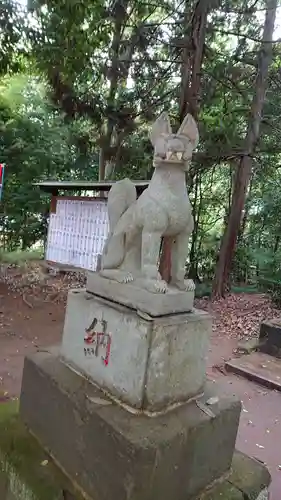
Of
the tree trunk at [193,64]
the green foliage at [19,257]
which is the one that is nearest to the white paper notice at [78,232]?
the green foliage at [19,257]

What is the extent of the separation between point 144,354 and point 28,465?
85 centimetres

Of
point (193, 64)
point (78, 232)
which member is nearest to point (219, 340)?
point (78, 232)

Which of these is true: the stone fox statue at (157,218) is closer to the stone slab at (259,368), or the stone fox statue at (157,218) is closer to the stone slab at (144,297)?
the stone slab at (144,297)

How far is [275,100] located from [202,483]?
25.0ft

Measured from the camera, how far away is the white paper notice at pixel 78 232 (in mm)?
6570

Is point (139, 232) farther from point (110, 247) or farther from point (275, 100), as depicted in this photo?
point (275, 100)

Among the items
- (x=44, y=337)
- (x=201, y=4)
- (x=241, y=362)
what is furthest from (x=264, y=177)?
(x=44, y=337)

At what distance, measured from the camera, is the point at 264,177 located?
886 cm

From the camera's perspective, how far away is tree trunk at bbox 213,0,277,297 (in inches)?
270

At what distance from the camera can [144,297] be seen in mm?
1767

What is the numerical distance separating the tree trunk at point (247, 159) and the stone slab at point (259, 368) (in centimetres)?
277

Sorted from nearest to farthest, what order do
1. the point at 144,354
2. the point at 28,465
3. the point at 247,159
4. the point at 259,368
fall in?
the point at 144,354, the point at 28,465, the point at 259,368, the point at 247,159

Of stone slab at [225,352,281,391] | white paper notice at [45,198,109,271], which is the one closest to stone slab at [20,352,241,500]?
stone slab at [225,352,281,391]

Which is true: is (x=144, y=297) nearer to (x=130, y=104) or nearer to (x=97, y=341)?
(x=97, y=341)
